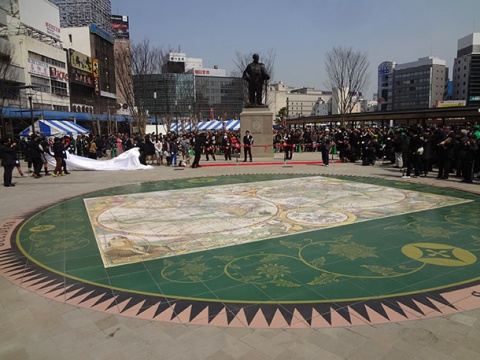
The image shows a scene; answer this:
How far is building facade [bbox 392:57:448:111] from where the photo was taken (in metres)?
131

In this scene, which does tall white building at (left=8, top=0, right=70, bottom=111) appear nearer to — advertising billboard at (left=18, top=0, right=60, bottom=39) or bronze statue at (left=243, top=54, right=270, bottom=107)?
advertising billboard at (left=18, top=0, right=60, bottom=39)

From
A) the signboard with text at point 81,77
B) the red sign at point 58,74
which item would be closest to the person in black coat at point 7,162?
the red sign at point 58,74

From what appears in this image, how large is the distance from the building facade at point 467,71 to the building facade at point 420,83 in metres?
5.85

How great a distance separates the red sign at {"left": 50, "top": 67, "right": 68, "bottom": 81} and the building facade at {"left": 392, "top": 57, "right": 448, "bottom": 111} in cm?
11906

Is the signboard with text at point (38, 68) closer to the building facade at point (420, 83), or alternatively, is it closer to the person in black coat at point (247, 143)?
the person in black coat at point (247, 143)

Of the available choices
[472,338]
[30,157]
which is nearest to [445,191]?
[472,338]

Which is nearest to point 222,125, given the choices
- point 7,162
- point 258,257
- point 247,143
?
point 247,143

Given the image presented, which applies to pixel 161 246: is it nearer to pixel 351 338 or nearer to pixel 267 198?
pixel 351 338

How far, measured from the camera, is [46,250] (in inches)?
245

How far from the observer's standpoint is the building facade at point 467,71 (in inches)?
Answer: 4624

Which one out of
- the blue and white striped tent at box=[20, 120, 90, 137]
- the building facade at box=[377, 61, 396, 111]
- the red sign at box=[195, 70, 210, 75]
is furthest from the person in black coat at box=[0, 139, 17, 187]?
the building facade at box=[377, 61, 396, 111]

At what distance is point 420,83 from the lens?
134m

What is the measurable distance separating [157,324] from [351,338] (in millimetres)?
1943

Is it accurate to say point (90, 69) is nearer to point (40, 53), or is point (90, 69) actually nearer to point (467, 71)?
point (40, 53)
